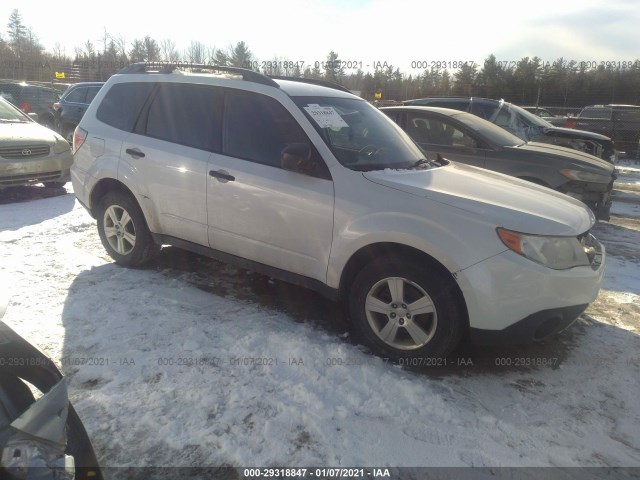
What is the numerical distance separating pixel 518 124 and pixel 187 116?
7.58 m

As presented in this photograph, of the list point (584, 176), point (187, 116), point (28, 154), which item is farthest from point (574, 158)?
point (28, 154)

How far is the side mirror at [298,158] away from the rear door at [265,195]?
6cm

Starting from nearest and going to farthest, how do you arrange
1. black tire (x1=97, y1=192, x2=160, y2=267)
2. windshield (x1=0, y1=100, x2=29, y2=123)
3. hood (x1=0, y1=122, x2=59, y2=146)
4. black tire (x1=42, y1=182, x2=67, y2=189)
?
black tire (x1=97, y1=192, x2=160, y2=267)
hood (x1=0, y1=122, x2=59, y2=146)
windshield (x1=0, y1=100, x2=29, y2=123)
black tire (x1=42, y1=182, x2=67, y2=189)

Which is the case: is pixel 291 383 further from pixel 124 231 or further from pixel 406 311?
pixel 124 231

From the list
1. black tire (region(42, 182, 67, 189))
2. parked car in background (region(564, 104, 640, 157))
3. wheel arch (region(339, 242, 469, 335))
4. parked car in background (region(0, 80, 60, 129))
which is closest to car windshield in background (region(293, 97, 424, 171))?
wheel arch (region(339, 242, 469, 335))

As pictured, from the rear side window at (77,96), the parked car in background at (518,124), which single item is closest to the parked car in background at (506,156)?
the parked car in background at (518,124)

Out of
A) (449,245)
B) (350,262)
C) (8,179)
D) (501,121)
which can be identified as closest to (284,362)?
(350,262)

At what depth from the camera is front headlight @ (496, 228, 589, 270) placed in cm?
290

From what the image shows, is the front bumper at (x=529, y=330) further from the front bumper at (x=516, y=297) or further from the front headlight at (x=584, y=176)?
the front headlight at (x=584, y=176)

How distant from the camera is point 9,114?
28.8 ft

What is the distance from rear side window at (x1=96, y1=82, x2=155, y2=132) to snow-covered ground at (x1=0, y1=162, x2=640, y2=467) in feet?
4.91

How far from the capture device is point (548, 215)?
3152mm

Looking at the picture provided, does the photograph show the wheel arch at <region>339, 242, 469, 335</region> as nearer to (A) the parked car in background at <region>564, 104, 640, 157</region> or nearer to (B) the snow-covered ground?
(B) the snow-covered ground

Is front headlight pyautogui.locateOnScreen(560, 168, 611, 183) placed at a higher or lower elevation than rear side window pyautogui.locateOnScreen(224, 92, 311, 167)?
lower
